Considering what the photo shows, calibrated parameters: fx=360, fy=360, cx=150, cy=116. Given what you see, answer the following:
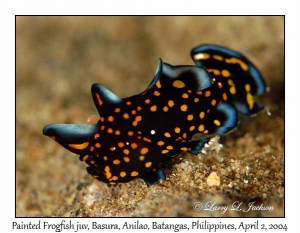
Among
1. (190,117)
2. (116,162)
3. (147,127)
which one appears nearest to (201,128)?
(190,117)

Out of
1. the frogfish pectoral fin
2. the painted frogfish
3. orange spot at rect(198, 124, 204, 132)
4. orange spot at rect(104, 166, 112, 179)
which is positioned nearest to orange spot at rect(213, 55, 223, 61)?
the painted frogfish

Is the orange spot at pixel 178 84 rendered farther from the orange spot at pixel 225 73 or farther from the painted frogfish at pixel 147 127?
the orange spot at pixel 225 73

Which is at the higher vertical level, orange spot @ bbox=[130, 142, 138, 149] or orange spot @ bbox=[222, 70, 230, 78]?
orange spot @ bbox=[222, 70, 230, 78]

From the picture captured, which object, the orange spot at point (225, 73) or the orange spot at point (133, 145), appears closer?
the orange spot at point (133, 145)

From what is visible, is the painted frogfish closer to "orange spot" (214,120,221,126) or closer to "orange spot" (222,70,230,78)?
"orange spot" (214,120,221,126)

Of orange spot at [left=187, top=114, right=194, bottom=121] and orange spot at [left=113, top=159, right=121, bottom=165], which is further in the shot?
orange spot at [left=187, top=114, right=194, bottom=121]

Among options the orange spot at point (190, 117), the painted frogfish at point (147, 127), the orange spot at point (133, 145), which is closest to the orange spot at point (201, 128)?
the painted frogfish at point (147, 127)

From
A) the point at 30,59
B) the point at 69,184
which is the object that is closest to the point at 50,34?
the point at 30,59

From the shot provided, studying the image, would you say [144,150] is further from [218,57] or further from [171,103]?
[218,57]

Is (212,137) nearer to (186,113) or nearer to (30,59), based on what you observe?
(186,113)
